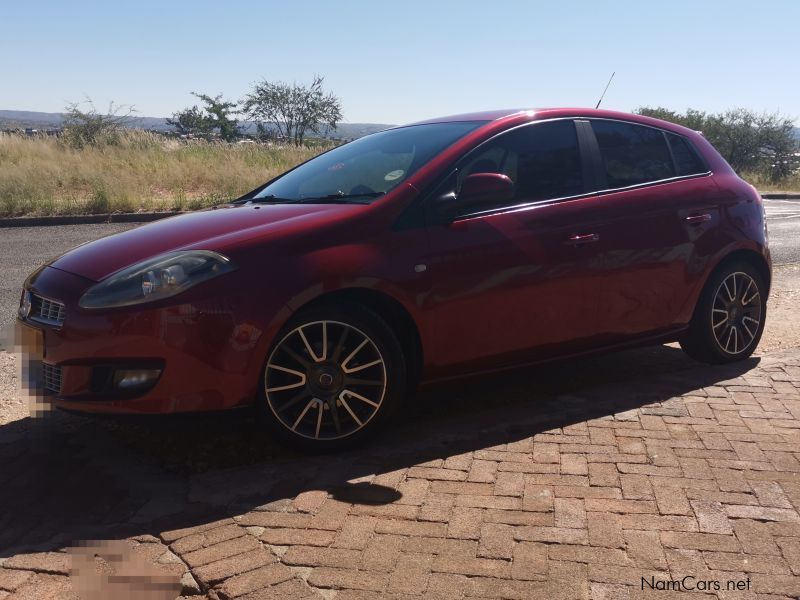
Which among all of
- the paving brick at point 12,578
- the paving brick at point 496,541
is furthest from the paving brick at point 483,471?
the paving brick at point 12,578

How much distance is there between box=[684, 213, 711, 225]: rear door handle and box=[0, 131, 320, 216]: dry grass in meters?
12.7

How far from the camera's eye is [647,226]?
5.05 m

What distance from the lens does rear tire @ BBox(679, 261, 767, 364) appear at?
5449mm

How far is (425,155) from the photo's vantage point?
4.63m

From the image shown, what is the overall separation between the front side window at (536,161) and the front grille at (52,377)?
220cm

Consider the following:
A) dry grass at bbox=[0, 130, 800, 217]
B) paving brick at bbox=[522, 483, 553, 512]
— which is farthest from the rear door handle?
dry grass at bbox=[0, 130, 800, 217]

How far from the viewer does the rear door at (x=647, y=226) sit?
16.2 feet

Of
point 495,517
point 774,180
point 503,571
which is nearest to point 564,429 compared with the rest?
point 495,517

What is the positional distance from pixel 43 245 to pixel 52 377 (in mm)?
9291

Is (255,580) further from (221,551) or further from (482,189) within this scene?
(482,189)

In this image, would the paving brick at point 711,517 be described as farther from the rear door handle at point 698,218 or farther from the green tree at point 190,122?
the green tree at point 190,122

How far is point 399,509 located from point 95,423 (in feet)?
6.41

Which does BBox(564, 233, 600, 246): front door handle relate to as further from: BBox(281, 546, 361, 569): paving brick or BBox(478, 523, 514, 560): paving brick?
BBox(281, 546, 361, 569): paving brick


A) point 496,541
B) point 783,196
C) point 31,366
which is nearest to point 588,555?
point 496,541
